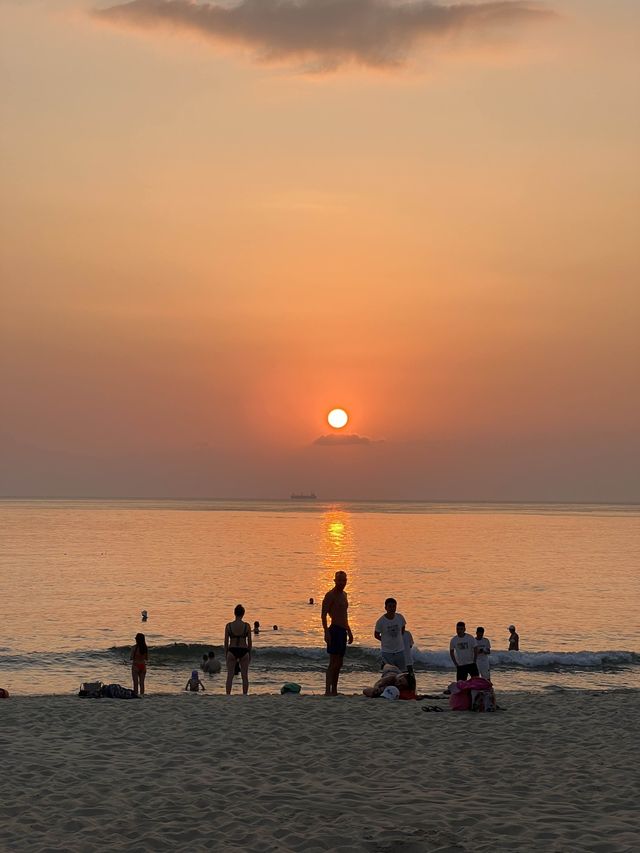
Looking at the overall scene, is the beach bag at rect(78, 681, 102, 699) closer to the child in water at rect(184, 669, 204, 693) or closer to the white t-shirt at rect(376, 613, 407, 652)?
the white t-shirt at rect(376, 613, 407, 652)

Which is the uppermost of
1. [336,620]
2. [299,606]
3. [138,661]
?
[299,606]

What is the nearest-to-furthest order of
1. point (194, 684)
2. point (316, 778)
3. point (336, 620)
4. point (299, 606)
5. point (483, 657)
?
point (316, 778) → point (336, 620) → point (483, 657) → point (194, 684) → point (299, 606)

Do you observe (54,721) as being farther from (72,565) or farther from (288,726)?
(72,565)

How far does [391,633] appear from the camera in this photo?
17.3 metres

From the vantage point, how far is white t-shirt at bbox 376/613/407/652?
1730 centimetres

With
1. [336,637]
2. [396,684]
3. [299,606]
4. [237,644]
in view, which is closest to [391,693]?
[396,684]

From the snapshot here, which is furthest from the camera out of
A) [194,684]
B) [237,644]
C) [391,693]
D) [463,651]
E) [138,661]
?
[194,684]

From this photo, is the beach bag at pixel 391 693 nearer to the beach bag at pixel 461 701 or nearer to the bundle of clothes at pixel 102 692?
the beach bag at pixel 461 701

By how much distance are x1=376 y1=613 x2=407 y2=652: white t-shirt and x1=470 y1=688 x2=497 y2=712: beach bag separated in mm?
2331

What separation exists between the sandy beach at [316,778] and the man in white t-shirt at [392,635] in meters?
1.79

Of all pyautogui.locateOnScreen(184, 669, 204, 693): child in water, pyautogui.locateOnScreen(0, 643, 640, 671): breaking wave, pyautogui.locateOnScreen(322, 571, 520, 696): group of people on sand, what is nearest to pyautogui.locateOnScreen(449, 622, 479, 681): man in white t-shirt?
pyautogui.locateOnScreen(322, 571, 520, 696): group of people on sand

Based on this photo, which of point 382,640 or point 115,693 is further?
point 115,693

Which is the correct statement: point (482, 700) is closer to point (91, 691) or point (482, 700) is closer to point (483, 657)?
point (483, 657)

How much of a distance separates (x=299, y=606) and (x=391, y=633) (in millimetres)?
34814
